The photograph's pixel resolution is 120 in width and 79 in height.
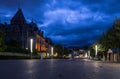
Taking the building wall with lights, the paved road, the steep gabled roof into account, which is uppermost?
the steep gabled roof

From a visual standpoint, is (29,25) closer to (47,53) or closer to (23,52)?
(47,53)

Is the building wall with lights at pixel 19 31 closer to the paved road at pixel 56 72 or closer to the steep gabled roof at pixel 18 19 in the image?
the steep gabled roof at pixel 18 19

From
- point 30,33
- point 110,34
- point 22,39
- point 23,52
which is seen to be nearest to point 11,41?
point 22,39

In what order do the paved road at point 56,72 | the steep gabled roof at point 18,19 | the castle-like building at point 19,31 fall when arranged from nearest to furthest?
the paved road at point 56,72 < the castle-like building at point 19,31 < the steep gabled roof at point 18,19

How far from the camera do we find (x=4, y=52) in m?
92.3

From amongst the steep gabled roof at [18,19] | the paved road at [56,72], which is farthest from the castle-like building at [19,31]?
the paved road at [56,72]

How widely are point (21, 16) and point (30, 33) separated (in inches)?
408

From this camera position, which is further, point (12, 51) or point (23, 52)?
point (23, 52)

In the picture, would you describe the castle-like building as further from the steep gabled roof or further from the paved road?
the paved road

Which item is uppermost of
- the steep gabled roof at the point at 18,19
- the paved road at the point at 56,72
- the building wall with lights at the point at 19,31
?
the steep gabled roof at the point at 18,19

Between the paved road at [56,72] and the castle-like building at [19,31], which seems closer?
the paved road at [56,72]

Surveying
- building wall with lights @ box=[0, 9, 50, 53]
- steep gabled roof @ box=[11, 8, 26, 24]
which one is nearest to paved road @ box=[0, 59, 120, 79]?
building wall with lights @ box=[0, 9, 50, 53]

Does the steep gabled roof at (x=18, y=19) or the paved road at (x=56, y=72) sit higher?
the steep gabled roof at (x=18, y=19)

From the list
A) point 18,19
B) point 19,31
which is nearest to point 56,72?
point 19,31
